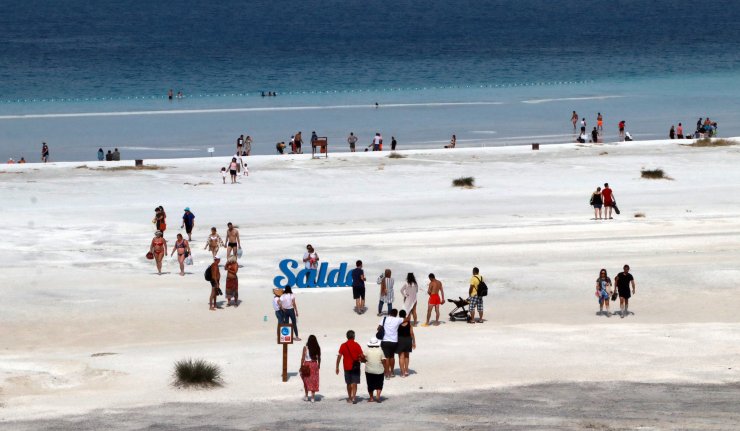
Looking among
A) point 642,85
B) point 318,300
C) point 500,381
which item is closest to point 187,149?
point 318,300

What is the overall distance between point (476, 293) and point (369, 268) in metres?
5.57

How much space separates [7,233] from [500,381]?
1929 cm

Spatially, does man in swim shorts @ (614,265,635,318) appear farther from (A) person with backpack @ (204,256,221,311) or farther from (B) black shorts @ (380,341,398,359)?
(A) person with backpack @ (204,256,221,311)

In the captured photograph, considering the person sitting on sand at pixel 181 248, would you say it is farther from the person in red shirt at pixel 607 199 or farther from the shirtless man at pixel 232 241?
the person in red shirt at pixel 607 199

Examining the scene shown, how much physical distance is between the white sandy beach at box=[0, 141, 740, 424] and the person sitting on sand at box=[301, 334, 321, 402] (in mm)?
582

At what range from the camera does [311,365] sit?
61.0 ft

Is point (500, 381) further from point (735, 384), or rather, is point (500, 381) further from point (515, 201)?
point (515, 201)

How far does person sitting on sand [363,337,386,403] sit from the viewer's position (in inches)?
729

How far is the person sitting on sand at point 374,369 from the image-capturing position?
18.5 m

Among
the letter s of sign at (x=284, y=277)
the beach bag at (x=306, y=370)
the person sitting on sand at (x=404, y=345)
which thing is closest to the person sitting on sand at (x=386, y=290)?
the letter s of sign at (x=284, y=277)

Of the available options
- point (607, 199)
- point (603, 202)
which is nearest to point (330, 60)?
point (603, 202)

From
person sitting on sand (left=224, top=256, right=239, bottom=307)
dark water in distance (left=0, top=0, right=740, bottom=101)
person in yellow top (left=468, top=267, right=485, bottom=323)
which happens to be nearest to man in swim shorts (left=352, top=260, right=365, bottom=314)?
person in yellow top (left=468, top=267, right=485, bottom=323)

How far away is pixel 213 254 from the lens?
2948cm

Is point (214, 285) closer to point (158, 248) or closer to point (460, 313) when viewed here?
point (158, 248)
